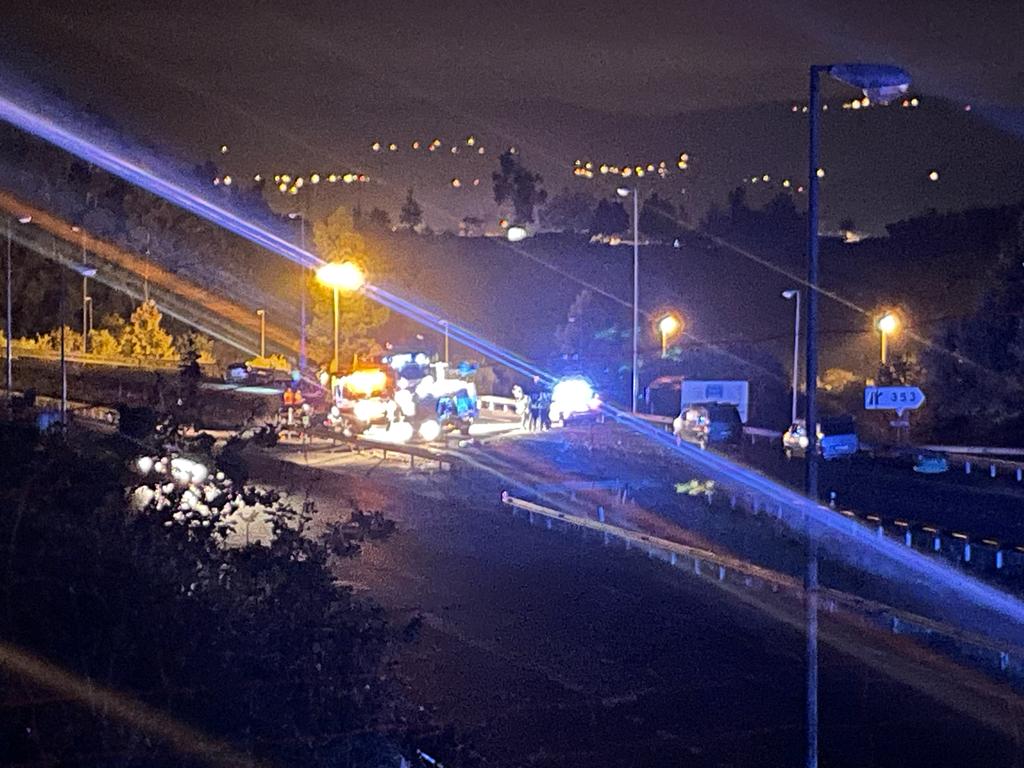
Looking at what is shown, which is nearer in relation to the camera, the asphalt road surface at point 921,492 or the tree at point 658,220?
the asphalt road surface at point 921,492

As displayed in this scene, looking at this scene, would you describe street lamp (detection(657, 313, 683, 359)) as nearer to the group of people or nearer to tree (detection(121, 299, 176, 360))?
the group of people

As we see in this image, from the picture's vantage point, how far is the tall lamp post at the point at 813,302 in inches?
388

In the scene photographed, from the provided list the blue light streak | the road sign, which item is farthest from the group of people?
the road sign

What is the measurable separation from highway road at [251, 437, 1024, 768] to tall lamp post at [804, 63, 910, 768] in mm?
2185

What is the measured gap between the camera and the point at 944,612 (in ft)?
61.1

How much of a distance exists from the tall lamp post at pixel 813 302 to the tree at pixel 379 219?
344ft

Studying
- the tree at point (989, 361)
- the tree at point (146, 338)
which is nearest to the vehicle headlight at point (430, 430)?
the tree at point (989, 361)

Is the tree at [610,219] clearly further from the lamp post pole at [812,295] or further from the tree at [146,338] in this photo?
the lamp post pole at [812,295]

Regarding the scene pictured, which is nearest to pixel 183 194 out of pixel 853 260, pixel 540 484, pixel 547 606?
pixel 853 260

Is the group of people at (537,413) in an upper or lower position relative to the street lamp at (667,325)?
lower

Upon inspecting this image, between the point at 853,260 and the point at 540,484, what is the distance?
73.6 meters

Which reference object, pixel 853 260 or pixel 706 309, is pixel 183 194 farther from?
pixel 853 260

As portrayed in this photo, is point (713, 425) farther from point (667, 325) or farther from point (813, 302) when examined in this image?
point (813, 302)

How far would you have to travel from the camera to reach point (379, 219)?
12050 centimetres
